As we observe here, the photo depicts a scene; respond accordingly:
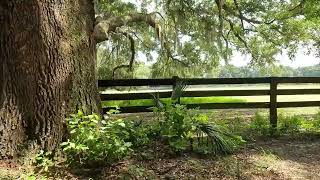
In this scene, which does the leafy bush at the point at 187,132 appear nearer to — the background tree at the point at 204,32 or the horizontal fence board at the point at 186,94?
the horizontal fence board at the point at 186,94

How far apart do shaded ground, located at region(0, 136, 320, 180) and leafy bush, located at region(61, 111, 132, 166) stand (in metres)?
0.13

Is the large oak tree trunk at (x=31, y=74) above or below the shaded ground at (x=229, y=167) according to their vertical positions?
above

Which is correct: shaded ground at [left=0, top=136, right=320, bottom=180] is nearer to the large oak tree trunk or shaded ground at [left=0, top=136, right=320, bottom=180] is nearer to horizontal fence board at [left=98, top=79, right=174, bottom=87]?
the large oak tree trunk

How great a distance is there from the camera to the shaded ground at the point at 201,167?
15.6ft

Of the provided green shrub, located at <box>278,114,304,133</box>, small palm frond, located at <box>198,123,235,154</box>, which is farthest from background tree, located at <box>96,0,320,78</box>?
small palm frond, located at <box>198,123,235,154</box>

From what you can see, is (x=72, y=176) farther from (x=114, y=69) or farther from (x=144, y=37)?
(x=144, y=37)

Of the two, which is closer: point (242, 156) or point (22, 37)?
point (22, 37)

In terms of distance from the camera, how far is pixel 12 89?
5.06 m

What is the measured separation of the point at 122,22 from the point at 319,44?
1165 cm

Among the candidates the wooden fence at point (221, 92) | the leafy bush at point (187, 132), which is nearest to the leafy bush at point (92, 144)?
the leafy bush at point (187, 132)

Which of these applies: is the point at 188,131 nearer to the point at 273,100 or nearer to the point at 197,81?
the point at 197,81

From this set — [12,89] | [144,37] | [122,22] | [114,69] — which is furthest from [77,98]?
[144,37]

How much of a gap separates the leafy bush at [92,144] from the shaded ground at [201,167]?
127mm

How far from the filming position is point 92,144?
484cm
